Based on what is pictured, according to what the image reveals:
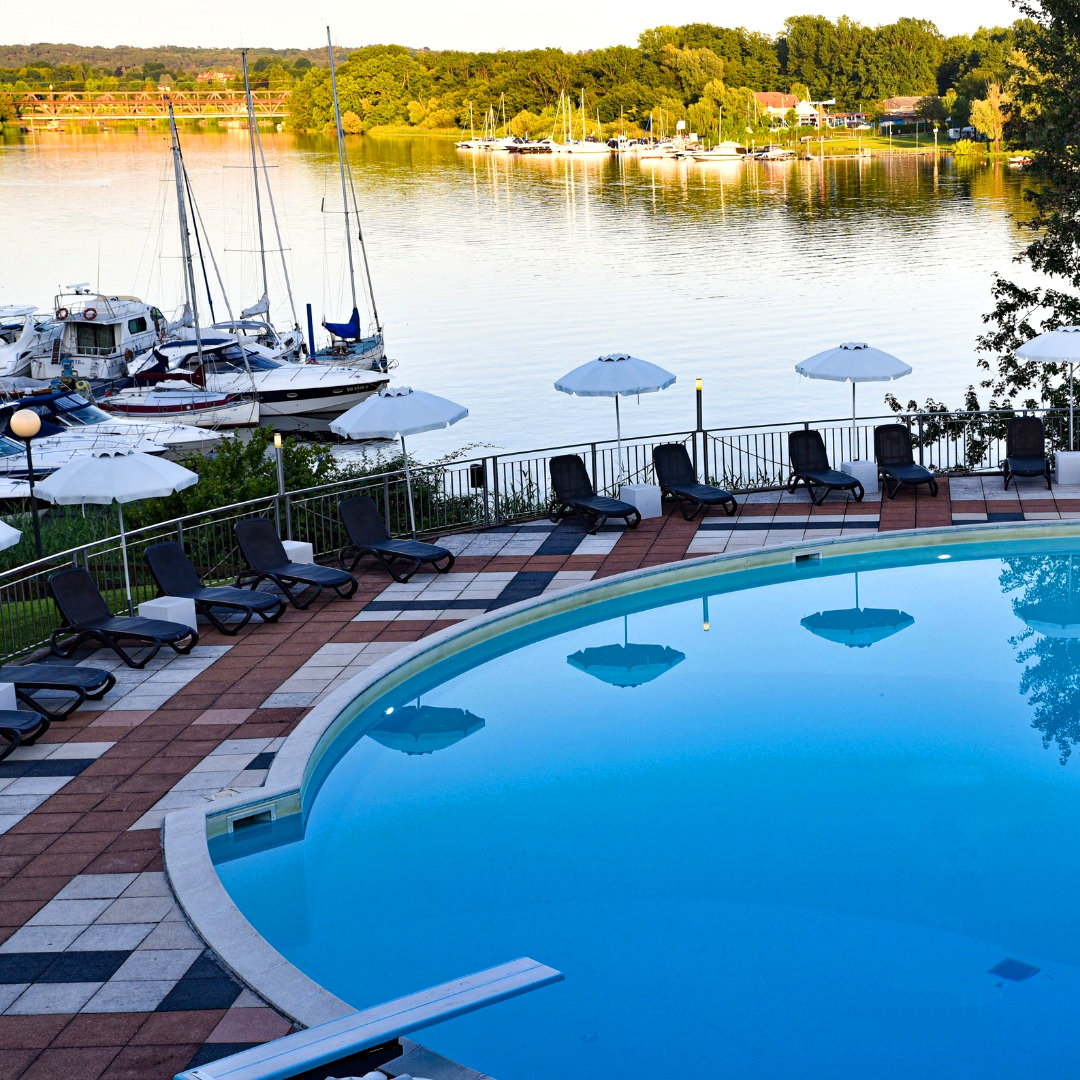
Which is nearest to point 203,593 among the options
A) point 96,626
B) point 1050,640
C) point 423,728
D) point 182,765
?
point 96,626

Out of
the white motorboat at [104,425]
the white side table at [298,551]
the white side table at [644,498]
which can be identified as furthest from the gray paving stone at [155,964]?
the white motorboat at [104,425]

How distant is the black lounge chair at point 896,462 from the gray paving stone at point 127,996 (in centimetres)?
1237

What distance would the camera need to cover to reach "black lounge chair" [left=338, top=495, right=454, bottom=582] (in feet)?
→ 50.6

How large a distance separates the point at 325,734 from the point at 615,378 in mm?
7692

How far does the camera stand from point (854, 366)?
58.2ft

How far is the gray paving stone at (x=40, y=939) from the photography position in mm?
8070

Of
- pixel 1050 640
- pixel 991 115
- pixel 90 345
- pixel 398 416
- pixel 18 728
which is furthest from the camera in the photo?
pixel 991 115

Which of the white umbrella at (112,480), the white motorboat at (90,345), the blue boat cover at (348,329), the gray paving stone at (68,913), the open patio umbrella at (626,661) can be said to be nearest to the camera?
the gray paving stone at (68,913)

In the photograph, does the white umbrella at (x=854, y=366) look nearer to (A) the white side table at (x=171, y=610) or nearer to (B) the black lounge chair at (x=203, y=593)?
(B) the black lounge chair at (x=203, y=593)

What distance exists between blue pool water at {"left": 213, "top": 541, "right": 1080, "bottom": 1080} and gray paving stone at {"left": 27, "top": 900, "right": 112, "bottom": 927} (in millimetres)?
1040

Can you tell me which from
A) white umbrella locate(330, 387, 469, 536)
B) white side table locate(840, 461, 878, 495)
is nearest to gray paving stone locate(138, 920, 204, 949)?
white umbrella locate(330, 387, 469, 536)

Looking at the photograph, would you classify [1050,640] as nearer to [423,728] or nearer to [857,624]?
[857,624]

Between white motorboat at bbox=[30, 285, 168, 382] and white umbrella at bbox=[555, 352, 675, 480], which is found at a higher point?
white umbrella at bbox=[555, 352, 675, 480]

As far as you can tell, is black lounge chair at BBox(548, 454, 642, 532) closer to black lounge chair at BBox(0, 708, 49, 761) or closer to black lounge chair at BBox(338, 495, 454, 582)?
black lounge chair at BBox(338, 495, 454, 582)
